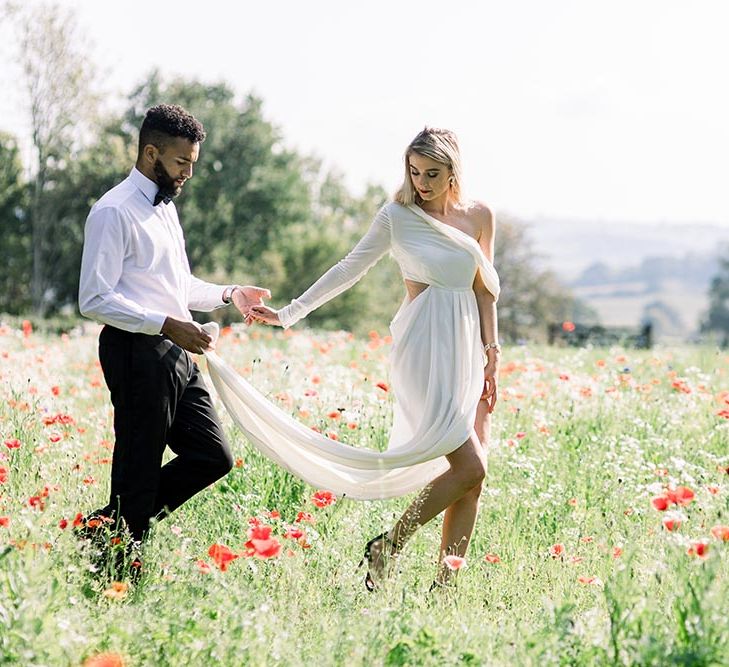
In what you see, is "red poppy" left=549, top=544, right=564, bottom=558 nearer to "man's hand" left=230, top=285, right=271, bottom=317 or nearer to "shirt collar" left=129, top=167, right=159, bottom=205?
"man's hand" left=230, top=285, right=271, bottom=317

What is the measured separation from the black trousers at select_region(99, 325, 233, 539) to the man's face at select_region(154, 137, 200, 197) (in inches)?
28.7

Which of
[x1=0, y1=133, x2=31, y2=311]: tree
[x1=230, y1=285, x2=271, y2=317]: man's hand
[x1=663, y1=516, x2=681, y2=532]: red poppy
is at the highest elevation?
[x1=663, y1=516, x2=681, y2=532]: red poppy

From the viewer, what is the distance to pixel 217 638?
3.52m

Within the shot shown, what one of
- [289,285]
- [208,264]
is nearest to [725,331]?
[289,285]

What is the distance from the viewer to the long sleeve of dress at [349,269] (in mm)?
5184

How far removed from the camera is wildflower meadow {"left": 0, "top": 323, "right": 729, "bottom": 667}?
3428 millimetres

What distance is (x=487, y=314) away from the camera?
5.20 metres

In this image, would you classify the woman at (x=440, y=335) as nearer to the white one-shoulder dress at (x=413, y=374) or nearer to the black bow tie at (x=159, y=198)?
the white one-shoulder dress at (x=413, y=374)

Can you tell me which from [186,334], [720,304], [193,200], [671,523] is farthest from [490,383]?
[720,304]

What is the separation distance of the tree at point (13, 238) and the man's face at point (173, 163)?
37.9m

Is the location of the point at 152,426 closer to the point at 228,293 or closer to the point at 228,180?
the point at 228,293

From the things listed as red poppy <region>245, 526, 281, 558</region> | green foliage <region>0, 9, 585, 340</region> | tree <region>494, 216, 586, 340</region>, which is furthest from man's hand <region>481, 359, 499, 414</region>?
tree <region>494, 216, 586, 340</region>

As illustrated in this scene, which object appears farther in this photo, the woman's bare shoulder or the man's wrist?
the man's wrist

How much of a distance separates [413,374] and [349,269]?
66cm
